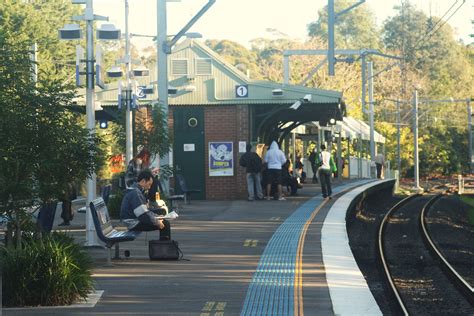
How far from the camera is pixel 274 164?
32.2 metres

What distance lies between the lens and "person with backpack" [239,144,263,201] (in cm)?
3167

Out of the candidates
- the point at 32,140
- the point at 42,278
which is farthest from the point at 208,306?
the point at 32,140

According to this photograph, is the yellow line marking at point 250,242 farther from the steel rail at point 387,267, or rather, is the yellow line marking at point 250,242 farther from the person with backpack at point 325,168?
the person with backpack at point 325,168

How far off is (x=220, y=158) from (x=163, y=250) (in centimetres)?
1809

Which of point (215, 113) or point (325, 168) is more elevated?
point (215, 113)

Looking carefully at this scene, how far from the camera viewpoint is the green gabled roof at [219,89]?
33656 millimetres

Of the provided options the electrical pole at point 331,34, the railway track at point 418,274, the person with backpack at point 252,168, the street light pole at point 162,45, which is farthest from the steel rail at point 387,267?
the street light pole at point 162,45

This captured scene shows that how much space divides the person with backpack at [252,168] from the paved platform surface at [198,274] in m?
7.49

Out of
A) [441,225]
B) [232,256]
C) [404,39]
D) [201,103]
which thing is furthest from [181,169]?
[404,39]

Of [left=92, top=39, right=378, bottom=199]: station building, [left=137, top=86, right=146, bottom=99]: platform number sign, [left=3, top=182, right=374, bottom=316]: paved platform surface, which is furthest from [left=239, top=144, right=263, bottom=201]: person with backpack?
[left=3, top=182, right=374, bottom=316]: paved platform surface

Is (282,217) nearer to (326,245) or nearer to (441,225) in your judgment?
(326,245)

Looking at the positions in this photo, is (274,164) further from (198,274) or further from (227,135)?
(198,274)

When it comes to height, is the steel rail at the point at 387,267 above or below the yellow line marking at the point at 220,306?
below

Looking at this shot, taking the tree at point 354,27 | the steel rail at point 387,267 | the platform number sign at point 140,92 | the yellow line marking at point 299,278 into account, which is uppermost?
the tree at point 354,27
